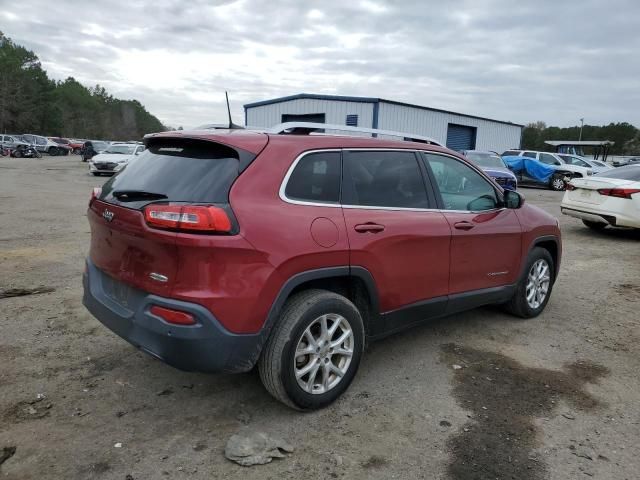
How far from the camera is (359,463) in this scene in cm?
276

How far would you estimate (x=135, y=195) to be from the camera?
10.2 feet

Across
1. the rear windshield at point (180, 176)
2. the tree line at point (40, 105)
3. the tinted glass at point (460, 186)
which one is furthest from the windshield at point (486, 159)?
the tree line at point (40, 105)

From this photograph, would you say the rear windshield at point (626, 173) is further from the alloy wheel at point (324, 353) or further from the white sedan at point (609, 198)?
the alloy wheel at point (324, 353)

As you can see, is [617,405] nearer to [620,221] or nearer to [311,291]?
[311,291]

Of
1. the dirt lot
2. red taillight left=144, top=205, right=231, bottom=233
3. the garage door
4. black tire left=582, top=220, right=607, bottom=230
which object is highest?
the garage door

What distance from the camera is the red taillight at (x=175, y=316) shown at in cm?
273

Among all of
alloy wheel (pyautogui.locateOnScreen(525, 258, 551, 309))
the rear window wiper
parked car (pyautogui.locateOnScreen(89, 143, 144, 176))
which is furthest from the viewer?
→ parked car (pyautogui.locateOnScreen(89, 143, 144, 176))

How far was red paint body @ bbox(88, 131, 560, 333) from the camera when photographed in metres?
2.74

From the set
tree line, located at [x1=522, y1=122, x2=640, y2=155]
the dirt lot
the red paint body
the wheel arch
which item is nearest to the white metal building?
the wheel arch

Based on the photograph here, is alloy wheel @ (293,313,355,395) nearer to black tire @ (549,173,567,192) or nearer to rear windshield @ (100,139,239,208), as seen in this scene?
rear windshield @ (100,139,239,208)

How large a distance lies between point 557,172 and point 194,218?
77.4ft

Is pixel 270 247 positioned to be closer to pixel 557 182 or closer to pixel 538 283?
pixel 538 283

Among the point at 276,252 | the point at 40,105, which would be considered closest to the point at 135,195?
the point at 276,252

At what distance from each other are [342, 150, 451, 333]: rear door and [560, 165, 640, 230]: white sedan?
706 cm
